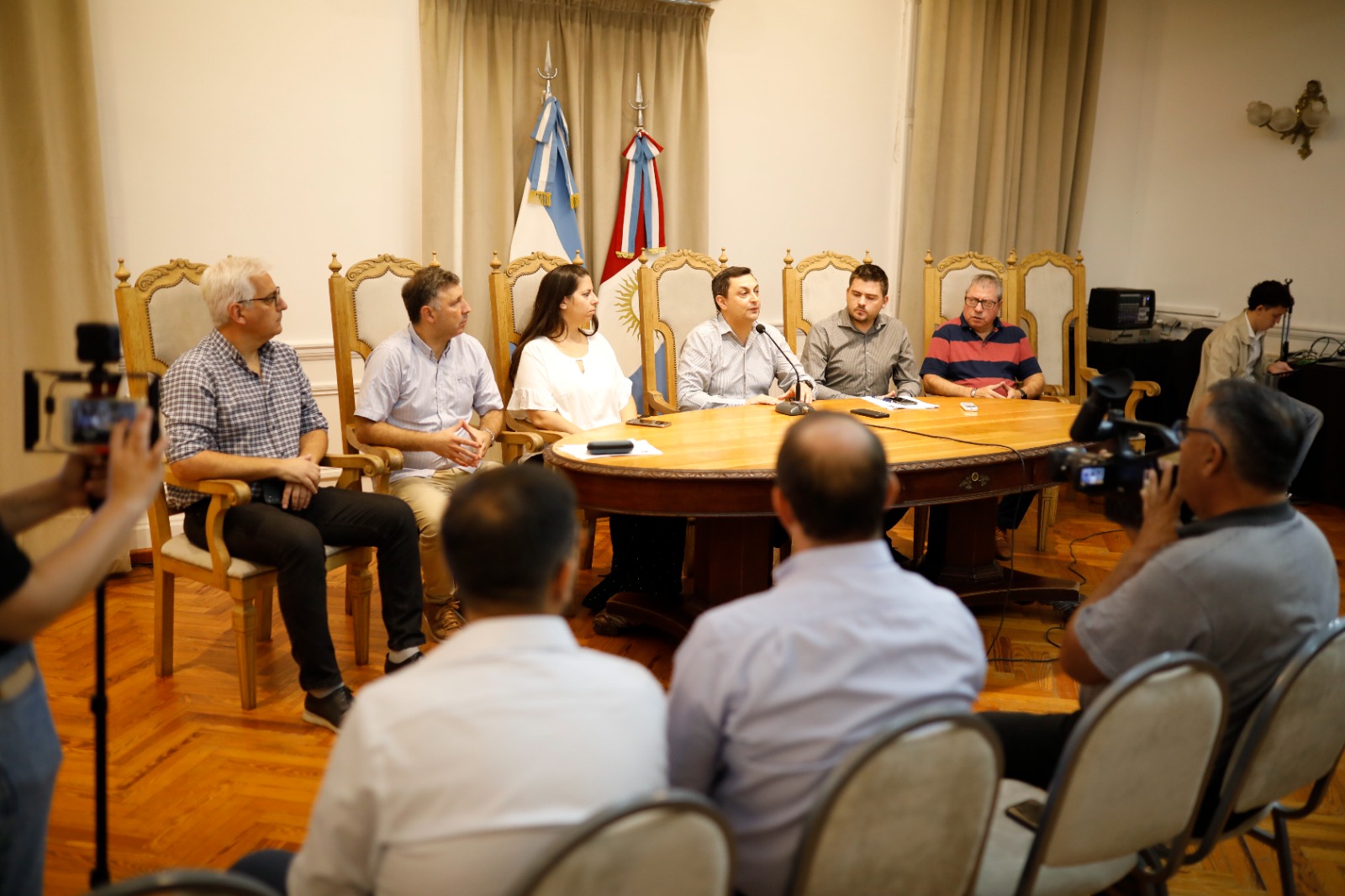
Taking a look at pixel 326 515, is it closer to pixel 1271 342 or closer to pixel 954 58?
pixel 954 58

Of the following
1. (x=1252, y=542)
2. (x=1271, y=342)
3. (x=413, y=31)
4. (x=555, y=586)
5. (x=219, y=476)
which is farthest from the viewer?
(x=1271, y=342)

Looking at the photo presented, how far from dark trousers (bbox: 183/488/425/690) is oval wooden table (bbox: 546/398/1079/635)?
528mm

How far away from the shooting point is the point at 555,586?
129cm

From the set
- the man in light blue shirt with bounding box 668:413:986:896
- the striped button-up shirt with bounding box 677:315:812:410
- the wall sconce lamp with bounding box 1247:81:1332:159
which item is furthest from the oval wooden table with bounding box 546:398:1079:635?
the wall sconce lamp with bounding box 1247:81:1332:159

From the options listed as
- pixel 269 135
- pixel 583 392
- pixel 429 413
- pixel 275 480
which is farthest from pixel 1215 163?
pixel 275 480

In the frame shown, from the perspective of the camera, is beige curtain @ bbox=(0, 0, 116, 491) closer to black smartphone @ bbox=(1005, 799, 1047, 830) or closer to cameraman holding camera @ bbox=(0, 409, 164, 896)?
cameraman holding camera @ bbox=(0, 409, 164, 896)

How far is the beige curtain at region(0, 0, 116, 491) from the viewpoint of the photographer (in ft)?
11.8

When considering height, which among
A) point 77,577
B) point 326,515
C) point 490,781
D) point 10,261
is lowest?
point 326,515

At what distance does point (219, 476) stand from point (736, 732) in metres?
2.05

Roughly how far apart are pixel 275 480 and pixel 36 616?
1.75m

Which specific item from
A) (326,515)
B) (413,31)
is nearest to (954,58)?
(413,31)

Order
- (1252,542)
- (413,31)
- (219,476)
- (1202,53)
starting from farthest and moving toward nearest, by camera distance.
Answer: (1202,53) → (413,31) → (219,476) → (1252,542)

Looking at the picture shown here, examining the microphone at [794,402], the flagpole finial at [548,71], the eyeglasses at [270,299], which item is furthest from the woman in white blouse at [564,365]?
the flagpole finial at [548,71]

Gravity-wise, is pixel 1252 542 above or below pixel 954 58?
below
